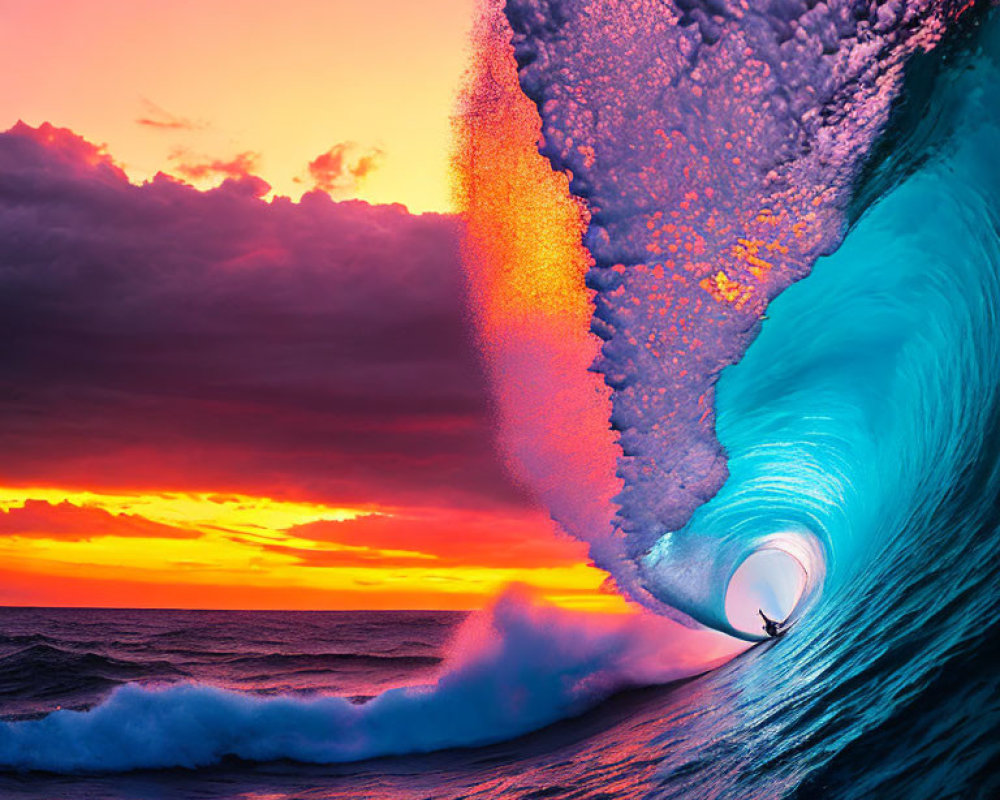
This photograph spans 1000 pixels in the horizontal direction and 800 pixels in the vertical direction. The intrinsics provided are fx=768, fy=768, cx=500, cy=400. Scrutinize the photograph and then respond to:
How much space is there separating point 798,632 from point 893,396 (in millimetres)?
2942

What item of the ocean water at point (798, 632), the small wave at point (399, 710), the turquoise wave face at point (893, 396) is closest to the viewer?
the ocean water at point (798, 632)

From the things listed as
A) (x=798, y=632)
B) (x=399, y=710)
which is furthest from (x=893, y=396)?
(x=399, y=710)

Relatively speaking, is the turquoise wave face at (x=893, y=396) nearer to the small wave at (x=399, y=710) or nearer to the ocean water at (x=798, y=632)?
the ocean water at (x=798, y=632)

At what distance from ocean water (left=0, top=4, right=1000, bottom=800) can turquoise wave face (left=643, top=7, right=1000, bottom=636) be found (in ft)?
0.09

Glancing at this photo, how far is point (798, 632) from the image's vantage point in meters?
8.95

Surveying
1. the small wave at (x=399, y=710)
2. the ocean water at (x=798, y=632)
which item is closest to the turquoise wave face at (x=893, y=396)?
the ocean water at (x=798, y=632)

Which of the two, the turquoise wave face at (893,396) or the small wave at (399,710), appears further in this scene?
the small wave at (399,710)

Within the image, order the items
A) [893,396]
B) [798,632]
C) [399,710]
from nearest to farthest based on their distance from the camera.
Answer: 1. [893,396]
2. [798,632]
3. [399,710]

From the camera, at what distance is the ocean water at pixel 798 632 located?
416cm

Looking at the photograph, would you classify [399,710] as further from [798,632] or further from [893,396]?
[893,396]

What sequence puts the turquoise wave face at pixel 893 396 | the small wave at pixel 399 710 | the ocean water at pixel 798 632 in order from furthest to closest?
1. the small wave at pixel 399 710
2. the turquoise wave face at pixel 893 396
3. the ocean water at pixel 798 632

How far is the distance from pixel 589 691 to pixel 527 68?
832cm

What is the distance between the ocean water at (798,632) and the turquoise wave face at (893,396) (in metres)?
0.03

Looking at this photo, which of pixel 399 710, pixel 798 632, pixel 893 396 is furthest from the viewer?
pixel 399 710
